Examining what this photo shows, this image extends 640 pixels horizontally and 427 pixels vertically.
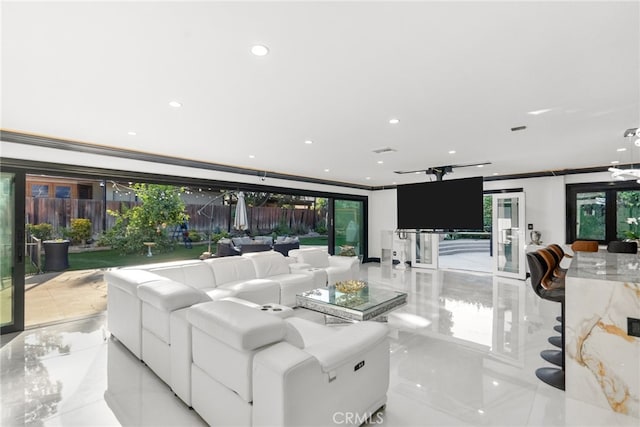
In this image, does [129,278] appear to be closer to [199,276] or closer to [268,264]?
[199,276]

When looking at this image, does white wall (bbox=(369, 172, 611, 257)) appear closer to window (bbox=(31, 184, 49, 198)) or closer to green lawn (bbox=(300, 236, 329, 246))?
green lawn (bbox=(300, 236, 329, 246))

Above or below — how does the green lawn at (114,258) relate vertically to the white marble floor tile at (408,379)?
above

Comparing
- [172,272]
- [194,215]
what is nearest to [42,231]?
[194,215]

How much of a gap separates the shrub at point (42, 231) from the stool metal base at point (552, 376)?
29.4 feet

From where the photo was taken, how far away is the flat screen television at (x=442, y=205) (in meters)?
5.45

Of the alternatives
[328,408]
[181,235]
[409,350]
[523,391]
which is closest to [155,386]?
[328,408]

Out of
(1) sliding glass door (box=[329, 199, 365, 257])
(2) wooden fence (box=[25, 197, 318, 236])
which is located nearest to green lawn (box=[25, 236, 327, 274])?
(2) wooden fence (box=[25, 197, 318, 236])

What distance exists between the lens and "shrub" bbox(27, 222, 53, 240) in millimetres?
6437

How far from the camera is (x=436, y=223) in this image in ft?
19.3

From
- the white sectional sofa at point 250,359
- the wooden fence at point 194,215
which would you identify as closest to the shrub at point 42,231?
the wooden fence at point 194,215

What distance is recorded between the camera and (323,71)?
7.23 feet

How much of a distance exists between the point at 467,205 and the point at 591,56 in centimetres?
372

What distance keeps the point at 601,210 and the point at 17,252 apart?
1030 centimetres

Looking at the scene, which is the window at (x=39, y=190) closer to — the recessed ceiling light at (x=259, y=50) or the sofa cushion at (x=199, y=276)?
the sofa cushion at (x=199, y=276)
